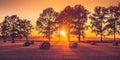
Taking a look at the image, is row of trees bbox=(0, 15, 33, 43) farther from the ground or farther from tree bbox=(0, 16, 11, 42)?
the ground

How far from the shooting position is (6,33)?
371 feet

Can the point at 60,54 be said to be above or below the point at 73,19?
below

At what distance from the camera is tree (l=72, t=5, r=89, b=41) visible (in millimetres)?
98800

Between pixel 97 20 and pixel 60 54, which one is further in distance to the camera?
pixel 97 20

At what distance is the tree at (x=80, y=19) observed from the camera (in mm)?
98800

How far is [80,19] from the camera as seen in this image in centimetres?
10069

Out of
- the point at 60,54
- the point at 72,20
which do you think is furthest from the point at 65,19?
the point at 60,54

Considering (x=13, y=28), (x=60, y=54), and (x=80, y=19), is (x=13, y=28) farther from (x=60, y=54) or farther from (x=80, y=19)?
(x=60, y=54)

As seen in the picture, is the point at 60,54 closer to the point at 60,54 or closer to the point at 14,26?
the point at 60,54

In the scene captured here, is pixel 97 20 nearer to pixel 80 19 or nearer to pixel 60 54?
pixel 80 19

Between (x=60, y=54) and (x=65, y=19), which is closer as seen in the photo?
(x=60, y=54)

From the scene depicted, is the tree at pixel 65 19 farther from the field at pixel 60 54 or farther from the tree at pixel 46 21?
the field at pixel 60 54

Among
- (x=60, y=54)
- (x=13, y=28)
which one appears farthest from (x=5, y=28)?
(x=60, y=54)

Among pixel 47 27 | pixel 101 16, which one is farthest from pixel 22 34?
pixel 101 16
